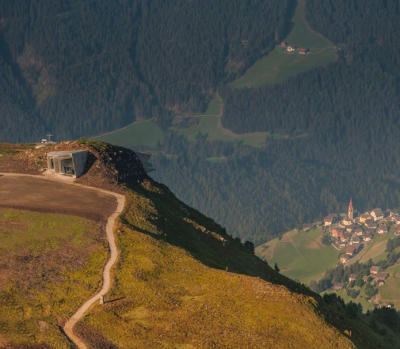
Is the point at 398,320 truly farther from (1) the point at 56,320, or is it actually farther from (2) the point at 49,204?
(1) the point at 56,320

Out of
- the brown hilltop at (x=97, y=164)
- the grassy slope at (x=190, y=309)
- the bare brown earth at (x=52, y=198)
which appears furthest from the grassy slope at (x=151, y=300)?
the brown hilltop at (x=97, y=164)

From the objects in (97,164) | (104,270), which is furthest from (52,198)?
(104,270)

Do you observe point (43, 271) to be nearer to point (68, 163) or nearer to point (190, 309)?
point (190, 309)

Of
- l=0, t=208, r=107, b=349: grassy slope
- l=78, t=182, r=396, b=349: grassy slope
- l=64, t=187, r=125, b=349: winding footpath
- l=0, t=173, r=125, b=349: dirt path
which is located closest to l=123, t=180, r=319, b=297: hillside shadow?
l=78, t=182, r=396, b=349: grassy slope

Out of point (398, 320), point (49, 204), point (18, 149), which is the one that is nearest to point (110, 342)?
point (49, 204)

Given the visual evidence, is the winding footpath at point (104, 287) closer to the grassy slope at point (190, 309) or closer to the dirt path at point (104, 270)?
the dirt path at point (104, 270)

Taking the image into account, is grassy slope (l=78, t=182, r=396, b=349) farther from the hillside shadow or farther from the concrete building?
the concrete building

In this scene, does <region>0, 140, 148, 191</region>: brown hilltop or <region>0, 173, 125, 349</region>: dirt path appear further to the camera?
<region>0, 140, 148, 191</region>: brown hilltop
